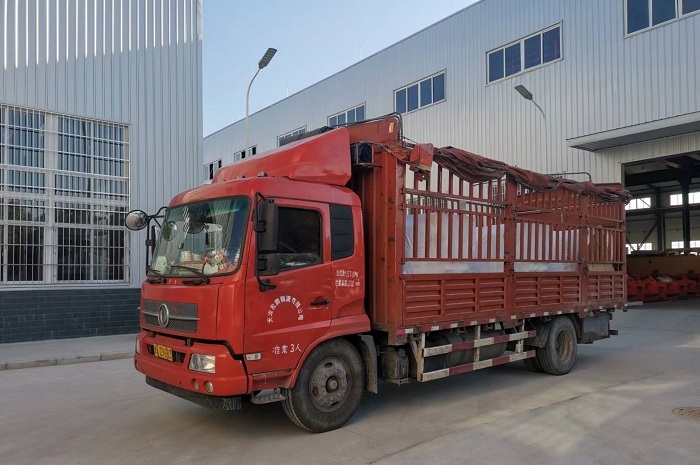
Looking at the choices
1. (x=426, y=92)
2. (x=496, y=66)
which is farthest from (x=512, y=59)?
(x=426, y=92)

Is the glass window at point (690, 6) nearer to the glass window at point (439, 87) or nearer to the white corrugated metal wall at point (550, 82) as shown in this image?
the white corrugated metal wall at point (550, 82)

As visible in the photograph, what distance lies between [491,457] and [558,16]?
1660 cm

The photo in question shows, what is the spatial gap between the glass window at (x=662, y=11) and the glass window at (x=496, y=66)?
536 centimetres

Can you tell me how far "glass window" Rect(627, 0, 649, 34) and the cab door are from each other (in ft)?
46.2

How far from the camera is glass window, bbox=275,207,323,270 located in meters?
5.33

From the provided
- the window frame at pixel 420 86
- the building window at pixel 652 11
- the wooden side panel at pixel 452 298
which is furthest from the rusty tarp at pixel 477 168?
the window frame at pixel 420 86

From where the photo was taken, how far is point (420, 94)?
22750mm

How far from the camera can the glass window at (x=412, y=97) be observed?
902 inches

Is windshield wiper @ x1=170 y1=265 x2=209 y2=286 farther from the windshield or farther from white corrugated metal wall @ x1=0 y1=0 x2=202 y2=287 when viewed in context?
Answer: white corrugated metal wall @ x1=0 y1=0 x2=202 y2=287

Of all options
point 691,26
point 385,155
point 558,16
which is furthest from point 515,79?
point 385,155

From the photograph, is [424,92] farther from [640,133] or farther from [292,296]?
[292,296]

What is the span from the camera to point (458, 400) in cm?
696

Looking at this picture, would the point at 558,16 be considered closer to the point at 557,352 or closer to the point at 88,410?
the point at 557,352

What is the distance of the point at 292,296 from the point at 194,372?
114 centimetres
